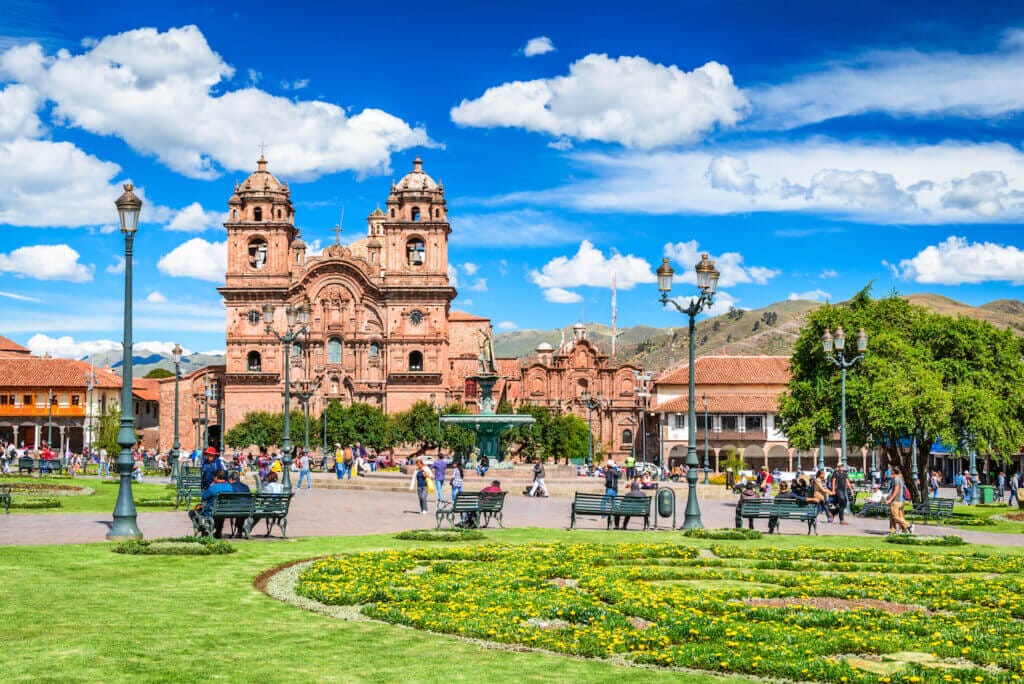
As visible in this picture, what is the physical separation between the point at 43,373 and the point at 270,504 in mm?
77210

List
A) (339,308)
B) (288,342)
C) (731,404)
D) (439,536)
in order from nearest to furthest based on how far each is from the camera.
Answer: (439,536) → (288,342) → (731,404) → (339,308)

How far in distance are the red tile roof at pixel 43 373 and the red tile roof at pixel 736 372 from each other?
1937 inches

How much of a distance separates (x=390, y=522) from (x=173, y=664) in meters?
15.9

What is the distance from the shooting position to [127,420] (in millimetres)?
18469

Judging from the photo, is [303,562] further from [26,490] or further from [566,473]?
[566,473]

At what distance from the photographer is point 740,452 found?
79.4 meters

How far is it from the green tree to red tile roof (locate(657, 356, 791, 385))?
4034 centimetres

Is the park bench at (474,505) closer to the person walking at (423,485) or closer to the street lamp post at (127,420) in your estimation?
the person walking at (423,485)

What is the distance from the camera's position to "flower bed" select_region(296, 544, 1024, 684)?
9.64 m

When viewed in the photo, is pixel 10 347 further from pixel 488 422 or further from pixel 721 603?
pixel 721 603

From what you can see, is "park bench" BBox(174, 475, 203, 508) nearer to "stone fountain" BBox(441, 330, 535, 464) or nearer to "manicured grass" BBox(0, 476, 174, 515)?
"manicured grass" BBox(0, 476, 174, 515)

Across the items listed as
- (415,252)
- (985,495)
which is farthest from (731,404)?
(985,495)

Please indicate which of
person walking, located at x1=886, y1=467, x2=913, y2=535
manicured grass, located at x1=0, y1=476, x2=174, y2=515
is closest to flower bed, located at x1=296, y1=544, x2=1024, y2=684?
person walking, located at x1=886, y1=467, x2=913, y2=535

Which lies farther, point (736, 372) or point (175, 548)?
Result: point (736, 372)
